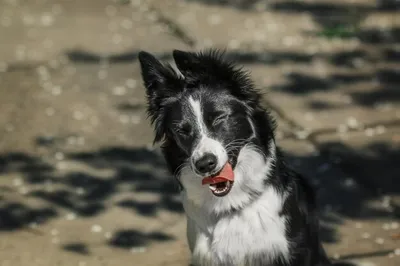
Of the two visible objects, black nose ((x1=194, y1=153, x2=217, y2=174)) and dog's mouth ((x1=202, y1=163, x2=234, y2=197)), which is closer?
black nose ((x1=194, y1=153, x2=217, y2=174))

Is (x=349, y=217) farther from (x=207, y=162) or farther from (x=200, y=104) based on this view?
(x=207, y=162)

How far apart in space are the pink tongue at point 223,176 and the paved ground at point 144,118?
1428 mm

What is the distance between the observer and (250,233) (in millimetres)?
4805

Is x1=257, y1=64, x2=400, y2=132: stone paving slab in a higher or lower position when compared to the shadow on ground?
higher

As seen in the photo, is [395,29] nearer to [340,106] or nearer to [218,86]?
[340,106]

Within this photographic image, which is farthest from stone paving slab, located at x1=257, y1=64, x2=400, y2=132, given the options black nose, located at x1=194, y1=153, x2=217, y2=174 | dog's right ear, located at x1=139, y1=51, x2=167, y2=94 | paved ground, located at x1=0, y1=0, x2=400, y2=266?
black nose, located at x1=194, y1=153, x2=217, y2=174

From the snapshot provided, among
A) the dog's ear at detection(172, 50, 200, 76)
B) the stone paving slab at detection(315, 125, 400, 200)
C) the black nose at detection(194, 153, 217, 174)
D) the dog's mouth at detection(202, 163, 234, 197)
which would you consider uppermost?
the dog's ear at detection(172, 50, 200, 76)

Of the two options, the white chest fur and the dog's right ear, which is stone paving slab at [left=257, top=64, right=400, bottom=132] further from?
the dog's right ear

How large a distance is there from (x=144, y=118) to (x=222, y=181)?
3.38 m

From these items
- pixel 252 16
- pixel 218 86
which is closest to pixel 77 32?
pixel 252 16

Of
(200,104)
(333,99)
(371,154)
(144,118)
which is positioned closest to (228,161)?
(200,104)

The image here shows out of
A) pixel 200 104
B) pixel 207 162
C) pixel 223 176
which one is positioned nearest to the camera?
pixel 207 162

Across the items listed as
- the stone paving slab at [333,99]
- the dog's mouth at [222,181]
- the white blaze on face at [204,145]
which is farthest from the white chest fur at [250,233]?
the stone paving slab at [333,99]

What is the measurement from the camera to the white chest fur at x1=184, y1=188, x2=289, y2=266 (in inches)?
189
